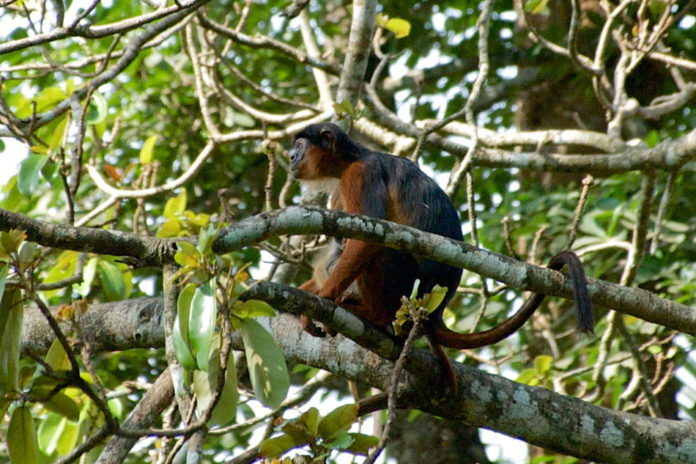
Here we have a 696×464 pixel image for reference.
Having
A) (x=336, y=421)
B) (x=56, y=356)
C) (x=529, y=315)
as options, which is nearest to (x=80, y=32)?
(x=56, y=356)

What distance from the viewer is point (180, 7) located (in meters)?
3.40

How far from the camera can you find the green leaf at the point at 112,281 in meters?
4.57

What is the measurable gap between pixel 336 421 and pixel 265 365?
39 centimetres

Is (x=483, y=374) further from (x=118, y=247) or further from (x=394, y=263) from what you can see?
(x=118, y=247)

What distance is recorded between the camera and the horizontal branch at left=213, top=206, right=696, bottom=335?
287 cm

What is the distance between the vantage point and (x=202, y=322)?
7.33ft

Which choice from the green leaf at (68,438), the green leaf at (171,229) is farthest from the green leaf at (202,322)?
the green leaf at (68,438)

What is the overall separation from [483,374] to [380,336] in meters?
0.73

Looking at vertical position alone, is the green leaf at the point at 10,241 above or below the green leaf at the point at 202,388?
above

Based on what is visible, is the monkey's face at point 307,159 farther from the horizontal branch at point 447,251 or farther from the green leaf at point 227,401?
the green leaf at point 227,401

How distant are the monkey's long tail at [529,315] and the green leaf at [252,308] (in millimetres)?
1329

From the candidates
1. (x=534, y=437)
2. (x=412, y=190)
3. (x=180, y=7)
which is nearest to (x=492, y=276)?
(x=534, y=437)

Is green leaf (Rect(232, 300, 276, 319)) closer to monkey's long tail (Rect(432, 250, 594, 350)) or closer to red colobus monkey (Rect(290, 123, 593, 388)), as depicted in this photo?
red colobus monkey (Rect(290, 123, 593, 388))

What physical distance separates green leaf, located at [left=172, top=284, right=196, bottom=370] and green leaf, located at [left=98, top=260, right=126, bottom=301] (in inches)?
93.8
